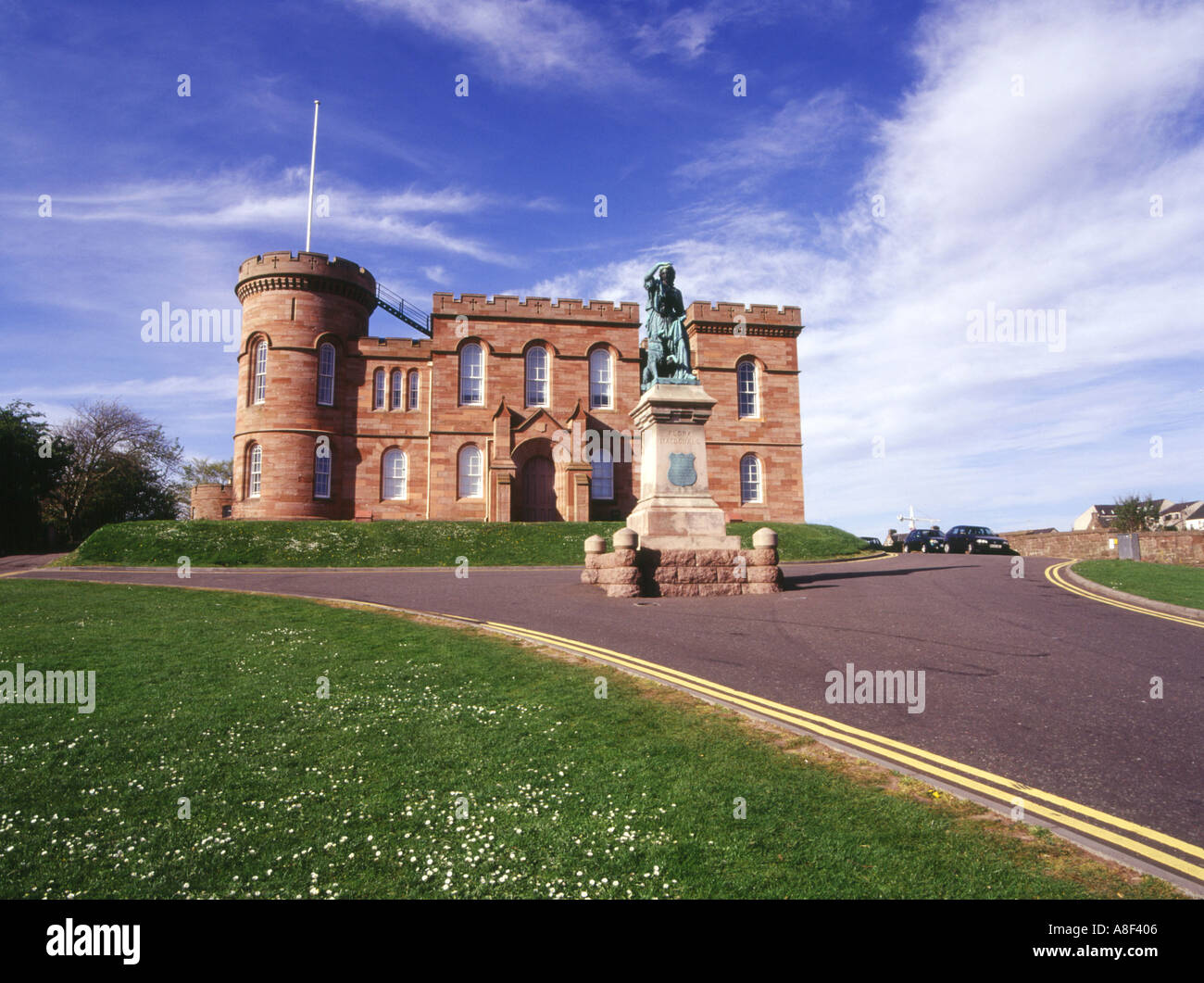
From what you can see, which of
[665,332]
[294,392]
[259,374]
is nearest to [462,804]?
[665,332]

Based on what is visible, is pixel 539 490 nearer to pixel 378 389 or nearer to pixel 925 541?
pixel 378 389

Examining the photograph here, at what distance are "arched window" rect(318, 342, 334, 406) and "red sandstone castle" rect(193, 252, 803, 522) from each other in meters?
0.07

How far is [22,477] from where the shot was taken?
39938 mm

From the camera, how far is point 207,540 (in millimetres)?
26109

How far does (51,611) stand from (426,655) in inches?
337

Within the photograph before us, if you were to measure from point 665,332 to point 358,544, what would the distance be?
15.5 m

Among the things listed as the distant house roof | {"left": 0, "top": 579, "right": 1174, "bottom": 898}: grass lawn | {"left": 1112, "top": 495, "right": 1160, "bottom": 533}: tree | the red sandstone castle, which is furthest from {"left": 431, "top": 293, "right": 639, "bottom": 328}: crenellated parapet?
the distant house roof

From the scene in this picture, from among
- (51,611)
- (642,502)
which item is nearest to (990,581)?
(642,502)

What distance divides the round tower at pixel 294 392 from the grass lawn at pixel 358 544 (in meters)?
7.84

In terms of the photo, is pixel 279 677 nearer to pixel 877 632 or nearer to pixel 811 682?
pixel 811 682
